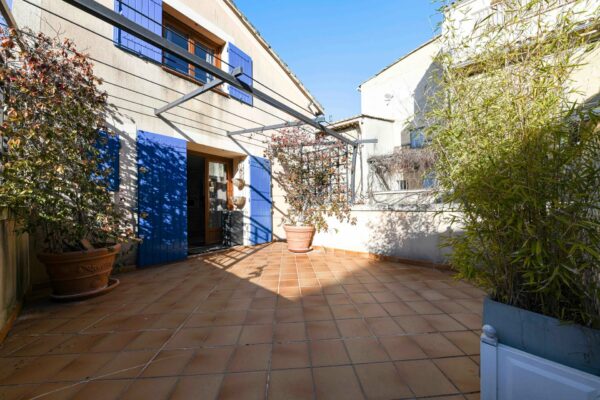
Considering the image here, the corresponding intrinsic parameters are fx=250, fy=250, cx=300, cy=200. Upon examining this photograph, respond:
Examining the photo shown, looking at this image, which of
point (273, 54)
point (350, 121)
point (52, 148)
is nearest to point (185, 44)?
point (273, 54)

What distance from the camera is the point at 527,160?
998 mm

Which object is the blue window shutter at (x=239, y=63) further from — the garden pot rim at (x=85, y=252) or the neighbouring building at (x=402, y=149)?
the garden pot rim at (x=85, y=252)

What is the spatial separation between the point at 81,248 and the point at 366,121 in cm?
653

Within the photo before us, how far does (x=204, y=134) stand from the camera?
468 centimetres

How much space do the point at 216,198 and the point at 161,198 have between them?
1.63 meters

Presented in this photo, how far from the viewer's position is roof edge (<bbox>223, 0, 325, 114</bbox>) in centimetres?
526

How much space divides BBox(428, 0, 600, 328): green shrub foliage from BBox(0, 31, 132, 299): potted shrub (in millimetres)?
3221

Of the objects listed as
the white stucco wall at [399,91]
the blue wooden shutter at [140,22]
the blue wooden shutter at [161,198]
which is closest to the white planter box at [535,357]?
the blue wooden shutter at [161,198]

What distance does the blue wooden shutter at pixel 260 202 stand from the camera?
5.59 m

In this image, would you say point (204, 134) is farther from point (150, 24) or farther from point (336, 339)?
point (336, 339)

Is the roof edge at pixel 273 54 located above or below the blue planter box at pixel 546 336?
above

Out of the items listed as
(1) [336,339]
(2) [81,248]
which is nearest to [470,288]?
(1) [336,339]

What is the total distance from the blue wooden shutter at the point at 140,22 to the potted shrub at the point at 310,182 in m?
2.66

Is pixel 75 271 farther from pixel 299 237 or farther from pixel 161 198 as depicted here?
pixel 299 237
